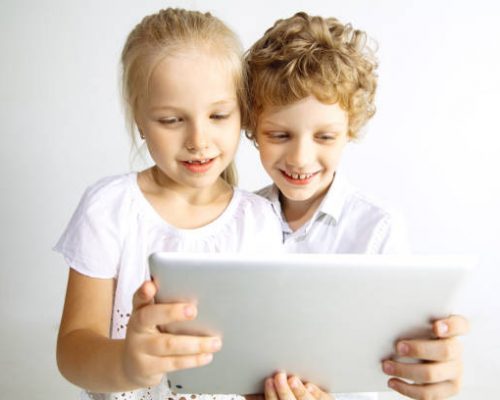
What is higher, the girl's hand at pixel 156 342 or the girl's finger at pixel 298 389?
the girl's hand at pixel 156 342

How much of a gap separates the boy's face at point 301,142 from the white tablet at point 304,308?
48 centimetres

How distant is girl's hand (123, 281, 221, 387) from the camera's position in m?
1.16

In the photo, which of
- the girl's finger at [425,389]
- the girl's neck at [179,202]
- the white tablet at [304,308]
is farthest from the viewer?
the girl's neck at [179,202]

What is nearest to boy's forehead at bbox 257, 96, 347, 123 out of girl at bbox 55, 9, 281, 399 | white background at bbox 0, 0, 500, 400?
girl at bbox 55, 9, 281, 399

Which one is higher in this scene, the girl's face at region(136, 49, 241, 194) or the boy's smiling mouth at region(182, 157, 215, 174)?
the girl's face at region(136, 49, 241, 194)

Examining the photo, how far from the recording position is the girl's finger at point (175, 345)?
46.5 inches

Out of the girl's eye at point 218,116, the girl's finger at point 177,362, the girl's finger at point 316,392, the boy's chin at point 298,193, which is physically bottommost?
the girl's finger at point 316,392

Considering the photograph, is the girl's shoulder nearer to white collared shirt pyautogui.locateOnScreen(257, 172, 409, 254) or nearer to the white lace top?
the white lace top

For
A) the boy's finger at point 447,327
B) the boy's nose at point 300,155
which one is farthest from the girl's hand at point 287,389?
the boy's nose at point 300,155

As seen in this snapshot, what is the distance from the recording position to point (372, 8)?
305cm

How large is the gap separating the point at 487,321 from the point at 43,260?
1.88 meters

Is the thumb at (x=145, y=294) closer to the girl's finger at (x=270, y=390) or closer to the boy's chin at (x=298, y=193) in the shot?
the girl's finger at (x=270, y=390)

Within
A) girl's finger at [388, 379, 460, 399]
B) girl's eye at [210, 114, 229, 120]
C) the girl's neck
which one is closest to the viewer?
girl's finger at [388, 379, 460, 399]

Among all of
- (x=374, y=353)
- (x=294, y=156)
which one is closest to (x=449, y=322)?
(x=374, y=353)
